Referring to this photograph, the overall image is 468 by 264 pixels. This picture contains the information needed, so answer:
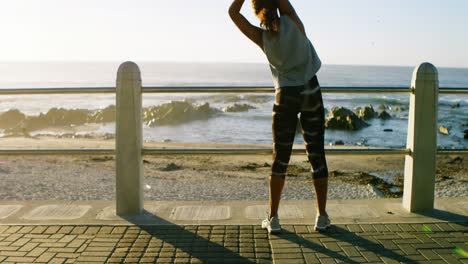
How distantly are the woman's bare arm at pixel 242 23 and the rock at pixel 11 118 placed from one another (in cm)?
2218

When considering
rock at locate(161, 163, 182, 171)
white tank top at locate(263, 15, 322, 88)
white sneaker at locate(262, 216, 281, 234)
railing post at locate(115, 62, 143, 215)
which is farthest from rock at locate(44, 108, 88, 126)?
white tank top at locate(263, 15, 322, 88)

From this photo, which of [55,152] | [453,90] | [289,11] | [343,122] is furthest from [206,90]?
[343,122]

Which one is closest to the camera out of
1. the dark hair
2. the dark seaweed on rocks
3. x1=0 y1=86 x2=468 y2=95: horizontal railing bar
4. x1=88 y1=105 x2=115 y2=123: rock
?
the dark hair

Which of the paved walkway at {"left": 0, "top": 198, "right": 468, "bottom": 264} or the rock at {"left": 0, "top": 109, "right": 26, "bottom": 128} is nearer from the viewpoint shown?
the paved walkway at {"left": 0, "top": 198, "right": 468, "bottom": 264}

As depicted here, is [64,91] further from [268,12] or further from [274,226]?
[274,226]

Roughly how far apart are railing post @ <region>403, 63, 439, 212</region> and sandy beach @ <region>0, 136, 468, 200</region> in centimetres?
295

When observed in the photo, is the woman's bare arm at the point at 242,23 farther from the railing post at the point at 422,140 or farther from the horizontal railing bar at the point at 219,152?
the railing post at the point at 422,140

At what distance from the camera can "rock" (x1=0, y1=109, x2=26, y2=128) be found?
24047mm

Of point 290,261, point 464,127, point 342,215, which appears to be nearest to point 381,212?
point 342,215

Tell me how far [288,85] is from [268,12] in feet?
1.92

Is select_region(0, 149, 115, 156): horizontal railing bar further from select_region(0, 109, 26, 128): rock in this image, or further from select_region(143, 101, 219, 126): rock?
select_region(143, 101, 219, 126): rock

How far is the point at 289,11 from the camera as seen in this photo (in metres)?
3.85

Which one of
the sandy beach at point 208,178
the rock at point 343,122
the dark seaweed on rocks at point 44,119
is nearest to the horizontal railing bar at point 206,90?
the sandy beach at point 208,178

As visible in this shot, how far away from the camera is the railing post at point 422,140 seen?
14.8ft
